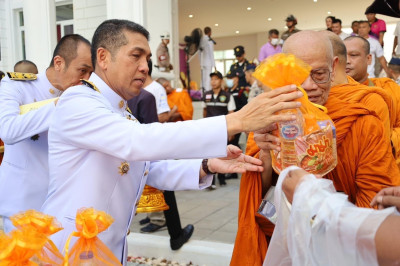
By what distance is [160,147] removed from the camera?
148 cm

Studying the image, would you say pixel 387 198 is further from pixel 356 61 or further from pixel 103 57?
pixel 356 61

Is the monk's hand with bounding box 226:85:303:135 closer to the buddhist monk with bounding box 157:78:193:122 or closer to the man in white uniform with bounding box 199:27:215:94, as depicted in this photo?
the buddhist monk with bounding box 157:78:193:122

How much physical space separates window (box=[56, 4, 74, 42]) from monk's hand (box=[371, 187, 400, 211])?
11.3 m

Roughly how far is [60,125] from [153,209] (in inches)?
79.4

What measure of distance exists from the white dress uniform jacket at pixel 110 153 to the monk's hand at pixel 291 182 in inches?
12.4

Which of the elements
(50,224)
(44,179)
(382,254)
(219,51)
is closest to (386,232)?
(382,254)

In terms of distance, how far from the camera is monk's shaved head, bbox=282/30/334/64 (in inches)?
69.5

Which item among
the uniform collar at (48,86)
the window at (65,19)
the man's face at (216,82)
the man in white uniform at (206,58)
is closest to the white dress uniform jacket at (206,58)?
Result: the man in white uniform at (206,58)

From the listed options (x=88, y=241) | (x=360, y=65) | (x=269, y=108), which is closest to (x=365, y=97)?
(x=269, y=108)

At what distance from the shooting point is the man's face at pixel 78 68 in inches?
102

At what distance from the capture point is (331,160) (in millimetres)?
1495

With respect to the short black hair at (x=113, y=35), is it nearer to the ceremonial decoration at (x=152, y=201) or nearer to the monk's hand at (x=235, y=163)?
the monk's hand at (x=235, y=163)

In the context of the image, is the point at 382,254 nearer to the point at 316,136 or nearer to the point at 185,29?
the point at 316,136

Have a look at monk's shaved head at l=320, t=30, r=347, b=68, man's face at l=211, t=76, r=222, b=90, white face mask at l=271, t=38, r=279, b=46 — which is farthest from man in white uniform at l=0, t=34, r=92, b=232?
white face mask at l=271, t=38, r=279, b=46
